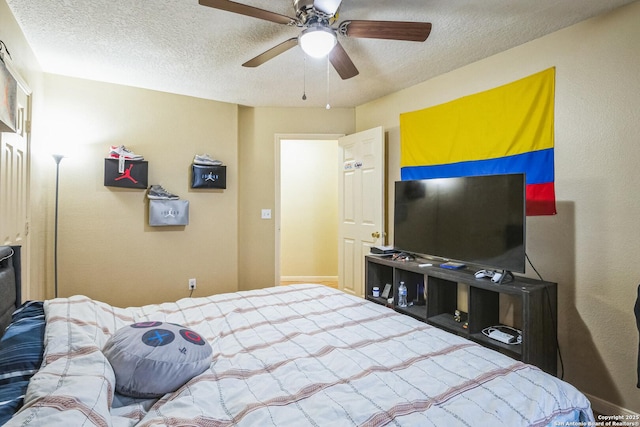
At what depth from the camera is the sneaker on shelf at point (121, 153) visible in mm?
3338

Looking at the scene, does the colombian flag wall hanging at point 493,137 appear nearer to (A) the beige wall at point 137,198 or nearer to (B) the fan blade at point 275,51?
(B) the fan blade at point 275,51

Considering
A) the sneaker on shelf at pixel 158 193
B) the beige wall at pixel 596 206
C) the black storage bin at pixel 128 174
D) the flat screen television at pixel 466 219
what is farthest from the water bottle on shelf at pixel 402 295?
the black storage bin at pixel 128 174

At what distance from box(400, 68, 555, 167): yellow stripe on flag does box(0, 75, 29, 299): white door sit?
3096 mm

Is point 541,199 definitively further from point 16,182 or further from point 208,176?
point 16,182

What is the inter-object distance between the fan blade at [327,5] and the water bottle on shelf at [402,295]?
209 centimetres

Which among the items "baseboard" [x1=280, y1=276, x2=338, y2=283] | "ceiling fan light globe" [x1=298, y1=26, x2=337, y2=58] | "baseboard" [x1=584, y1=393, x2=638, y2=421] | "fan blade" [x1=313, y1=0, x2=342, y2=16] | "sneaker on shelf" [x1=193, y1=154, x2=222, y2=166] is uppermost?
"fan blade" [x1=313, y1=0, x2=342, y2=16]

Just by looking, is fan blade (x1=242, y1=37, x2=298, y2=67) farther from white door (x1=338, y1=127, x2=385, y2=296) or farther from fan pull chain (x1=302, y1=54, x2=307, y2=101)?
white door (x1=338, y1=127, x2=385, y2=296)

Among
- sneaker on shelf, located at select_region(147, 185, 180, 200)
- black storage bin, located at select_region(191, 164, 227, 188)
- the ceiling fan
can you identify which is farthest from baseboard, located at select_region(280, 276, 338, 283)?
the ceiling fan

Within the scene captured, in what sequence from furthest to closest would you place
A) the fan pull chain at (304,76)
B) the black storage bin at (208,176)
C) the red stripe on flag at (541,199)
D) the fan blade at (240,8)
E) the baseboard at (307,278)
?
1. the baseboard at (307,278)
2. the black storage bin at (208,176)
3. the fan pull chain at (304,76)
4. the red stripe on flag at (541,199)
5. the fan blade at (240,8)

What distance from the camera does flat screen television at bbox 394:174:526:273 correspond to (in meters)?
2.19

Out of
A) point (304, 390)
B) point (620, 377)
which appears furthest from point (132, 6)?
point (620, 377)

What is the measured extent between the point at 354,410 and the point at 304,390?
0.64 ft

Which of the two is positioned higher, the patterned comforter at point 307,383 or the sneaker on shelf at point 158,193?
the sneaker on shelf at point 158,193

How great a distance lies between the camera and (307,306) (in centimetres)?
207
